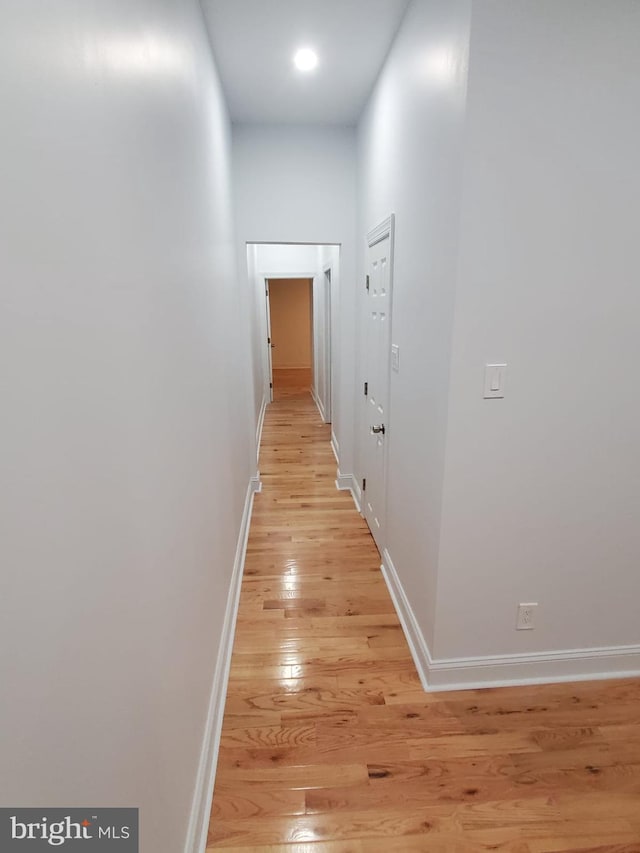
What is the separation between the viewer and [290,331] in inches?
385

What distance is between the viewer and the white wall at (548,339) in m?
1.39

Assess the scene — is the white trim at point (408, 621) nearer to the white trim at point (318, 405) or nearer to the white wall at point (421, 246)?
the white wall at point (421, 246)

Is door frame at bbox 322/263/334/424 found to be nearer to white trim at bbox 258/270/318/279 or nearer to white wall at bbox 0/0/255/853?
white trim at bbox 258/270/318/279

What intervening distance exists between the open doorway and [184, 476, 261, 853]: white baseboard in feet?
22.7

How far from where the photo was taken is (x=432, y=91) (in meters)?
1.68

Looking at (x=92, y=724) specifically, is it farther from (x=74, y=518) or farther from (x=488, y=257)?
(x=488, y=257)

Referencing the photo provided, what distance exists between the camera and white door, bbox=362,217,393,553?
2549mm

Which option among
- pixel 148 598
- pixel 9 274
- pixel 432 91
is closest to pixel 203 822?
pixel 148 598

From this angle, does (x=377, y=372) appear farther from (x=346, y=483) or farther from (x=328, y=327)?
(x=328, y=327)

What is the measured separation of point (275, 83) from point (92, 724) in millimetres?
3213

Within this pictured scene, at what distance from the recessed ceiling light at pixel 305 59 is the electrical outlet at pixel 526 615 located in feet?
9.74

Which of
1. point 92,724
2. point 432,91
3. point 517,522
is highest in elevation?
point 432,91

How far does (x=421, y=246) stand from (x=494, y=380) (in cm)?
70

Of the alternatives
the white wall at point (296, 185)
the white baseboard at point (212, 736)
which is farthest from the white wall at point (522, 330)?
the white wall at point (296, 185)
